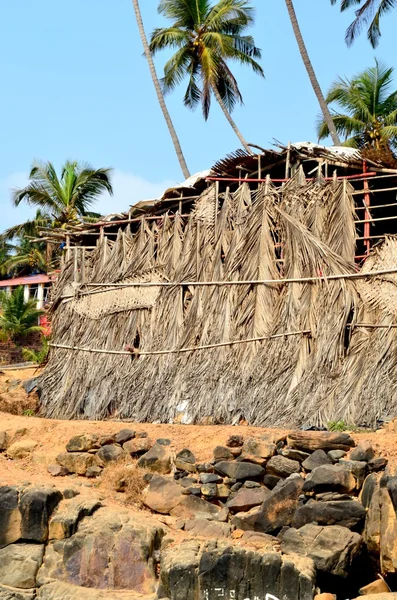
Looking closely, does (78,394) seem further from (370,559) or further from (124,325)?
(370,559)

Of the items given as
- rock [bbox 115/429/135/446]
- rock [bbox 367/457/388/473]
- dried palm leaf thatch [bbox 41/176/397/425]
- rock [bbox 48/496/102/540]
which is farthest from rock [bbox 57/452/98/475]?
rock [bbox 367/457/388/473]

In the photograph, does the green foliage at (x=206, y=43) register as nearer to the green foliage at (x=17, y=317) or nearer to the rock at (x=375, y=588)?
the green foliage at (x=17, y=317)

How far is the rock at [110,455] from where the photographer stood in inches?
442

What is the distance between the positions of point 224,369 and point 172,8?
541 inches

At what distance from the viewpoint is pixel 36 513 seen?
381 inches

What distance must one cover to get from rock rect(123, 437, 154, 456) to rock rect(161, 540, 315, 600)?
3.09m

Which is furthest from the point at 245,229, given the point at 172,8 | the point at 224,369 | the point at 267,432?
the point at 172,8

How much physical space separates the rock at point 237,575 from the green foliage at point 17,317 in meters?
21.0

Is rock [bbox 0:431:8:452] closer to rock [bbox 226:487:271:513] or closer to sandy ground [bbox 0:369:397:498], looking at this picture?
sandy ground [bbox 0:369:397:498]

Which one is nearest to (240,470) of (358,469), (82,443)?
(358,469)

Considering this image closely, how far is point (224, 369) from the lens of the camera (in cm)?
1263

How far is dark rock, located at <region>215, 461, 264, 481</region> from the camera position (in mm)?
10039

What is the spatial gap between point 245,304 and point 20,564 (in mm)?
5264

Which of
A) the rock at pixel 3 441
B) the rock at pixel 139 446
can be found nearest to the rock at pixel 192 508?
the rock at pixel 139 446
